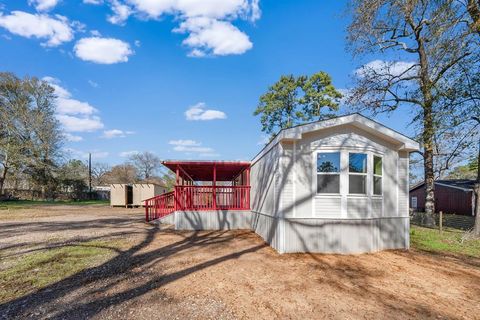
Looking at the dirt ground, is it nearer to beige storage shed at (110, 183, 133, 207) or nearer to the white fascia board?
the white fascia board

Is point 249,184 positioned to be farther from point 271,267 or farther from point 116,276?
point 116,276

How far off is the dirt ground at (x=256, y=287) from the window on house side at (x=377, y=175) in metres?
1.68

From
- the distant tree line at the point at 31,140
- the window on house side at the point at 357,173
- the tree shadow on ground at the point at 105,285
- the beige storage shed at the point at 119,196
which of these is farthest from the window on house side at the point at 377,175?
the distant tree line at the point at 31,140

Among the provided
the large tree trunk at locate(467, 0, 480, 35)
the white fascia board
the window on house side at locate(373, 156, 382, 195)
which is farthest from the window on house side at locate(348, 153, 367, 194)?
the large tree trunk at locate(467, 0, 480, 35)

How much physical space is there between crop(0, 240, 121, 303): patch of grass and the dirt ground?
29 centimetres

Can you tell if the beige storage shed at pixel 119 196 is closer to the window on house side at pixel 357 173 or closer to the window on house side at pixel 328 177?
the window on house side at pixel 328 177

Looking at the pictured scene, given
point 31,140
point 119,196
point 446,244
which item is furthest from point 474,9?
point 31,140

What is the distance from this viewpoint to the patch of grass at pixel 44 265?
4.83m

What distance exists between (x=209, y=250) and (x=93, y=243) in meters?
3.58

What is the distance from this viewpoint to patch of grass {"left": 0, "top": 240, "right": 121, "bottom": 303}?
4.83 meters

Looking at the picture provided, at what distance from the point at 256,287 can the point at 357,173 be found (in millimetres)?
4249

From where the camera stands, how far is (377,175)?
7.87 m

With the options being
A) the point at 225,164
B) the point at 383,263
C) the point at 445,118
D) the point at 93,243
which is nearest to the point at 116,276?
the point at 93,243

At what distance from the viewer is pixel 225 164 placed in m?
11.6
